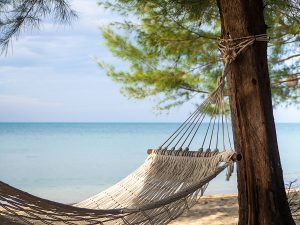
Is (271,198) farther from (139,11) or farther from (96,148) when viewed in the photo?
(96,148)

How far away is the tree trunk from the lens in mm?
2088

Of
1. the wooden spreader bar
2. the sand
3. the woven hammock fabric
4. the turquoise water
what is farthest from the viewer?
the turquoise water

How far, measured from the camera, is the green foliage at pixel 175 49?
3.71 m

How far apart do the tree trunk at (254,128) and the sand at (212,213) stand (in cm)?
86

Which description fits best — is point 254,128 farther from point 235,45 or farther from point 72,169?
point 72,169

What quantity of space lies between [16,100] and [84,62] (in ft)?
15.5

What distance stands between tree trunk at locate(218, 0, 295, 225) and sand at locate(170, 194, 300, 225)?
2.83 feet

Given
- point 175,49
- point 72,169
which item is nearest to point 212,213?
point 175,49

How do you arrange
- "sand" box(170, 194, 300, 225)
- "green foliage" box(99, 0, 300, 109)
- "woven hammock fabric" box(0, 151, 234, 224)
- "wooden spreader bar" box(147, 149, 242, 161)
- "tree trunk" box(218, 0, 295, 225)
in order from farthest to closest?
"green foliage" box(99, 0, 300, 109) → "sand" box(170, 194, 300, 225) → "tree trunk" box(218, 0, 295, 225) → "wooden spreader bar" box(147, 149, 242, 161) → "woven hammock fabric" box(0, 151, 234, 224)

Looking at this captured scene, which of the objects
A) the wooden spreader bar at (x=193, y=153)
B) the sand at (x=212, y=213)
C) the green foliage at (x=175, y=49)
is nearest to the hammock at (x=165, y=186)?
the wooden spreader bar at (x=193, y=153)

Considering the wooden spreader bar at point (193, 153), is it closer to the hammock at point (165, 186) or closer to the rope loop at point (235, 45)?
the hammock at point (165, 186)

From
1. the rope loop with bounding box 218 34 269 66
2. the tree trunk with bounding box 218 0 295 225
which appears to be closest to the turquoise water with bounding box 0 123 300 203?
the tree trunk with bounding box 218 0 295 225

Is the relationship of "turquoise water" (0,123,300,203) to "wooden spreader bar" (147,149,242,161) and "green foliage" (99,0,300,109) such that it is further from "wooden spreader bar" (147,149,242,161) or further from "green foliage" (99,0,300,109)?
"wooden spreader bar" (147,149,242,161)

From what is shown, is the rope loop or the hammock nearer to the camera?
the hammock
